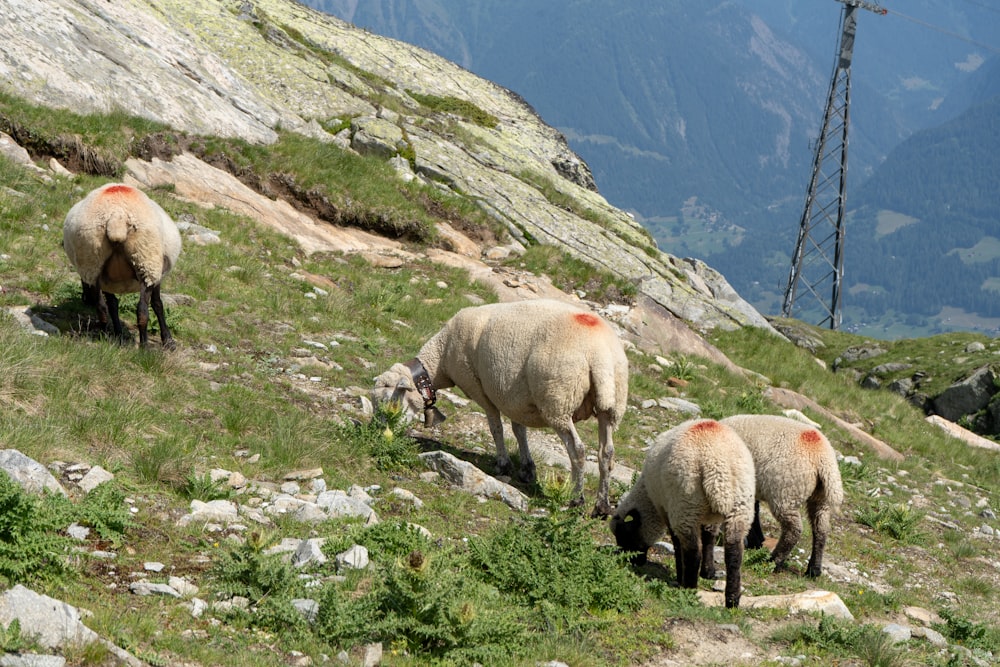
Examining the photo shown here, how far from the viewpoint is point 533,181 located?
2941 centimetres

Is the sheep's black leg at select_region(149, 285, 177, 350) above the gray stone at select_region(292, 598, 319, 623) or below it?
above

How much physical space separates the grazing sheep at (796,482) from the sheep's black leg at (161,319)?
7.56m

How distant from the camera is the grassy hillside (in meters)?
5.87

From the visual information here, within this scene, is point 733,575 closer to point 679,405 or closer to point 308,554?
point 308,554

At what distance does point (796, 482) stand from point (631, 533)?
6.74ft

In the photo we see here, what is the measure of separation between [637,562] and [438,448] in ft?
10.3

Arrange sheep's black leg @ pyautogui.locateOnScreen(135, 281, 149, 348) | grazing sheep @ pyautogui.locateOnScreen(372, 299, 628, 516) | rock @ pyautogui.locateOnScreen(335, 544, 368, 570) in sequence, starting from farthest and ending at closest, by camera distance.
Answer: sheep's black leg @ pyautogui.locateOnScreen(135, 281, 149, 348) → grazing sheep @ pyautogui.locateOnScreen(372, 299, 628, 516) → rock @ pyautogui.locateOnScreen(335, 544, 368, 570)

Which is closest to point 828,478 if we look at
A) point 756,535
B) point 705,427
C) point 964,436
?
point 756,535

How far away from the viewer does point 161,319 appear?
11062mm

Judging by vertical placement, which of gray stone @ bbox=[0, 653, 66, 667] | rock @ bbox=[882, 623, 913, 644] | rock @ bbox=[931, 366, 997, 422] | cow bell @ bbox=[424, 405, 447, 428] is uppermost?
rock @ bbox=[931, 366, 997, 422]

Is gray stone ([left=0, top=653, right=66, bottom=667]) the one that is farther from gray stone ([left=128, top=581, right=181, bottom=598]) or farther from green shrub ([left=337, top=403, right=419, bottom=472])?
green shrub ([left=337, top=403, right=419, bottom=472])

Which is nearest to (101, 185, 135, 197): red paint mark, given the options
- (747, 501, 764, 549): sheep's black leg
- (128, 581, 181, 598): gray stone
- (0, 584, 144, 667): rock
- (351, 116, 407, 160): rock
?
(128, 581, 181, 598): gray stone

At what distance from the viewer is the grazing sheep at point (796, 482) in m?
9.83

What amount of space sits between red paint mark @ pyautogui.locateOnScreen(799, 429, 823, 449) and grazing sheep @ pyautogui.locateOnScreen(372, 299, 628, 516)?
2112 mm
